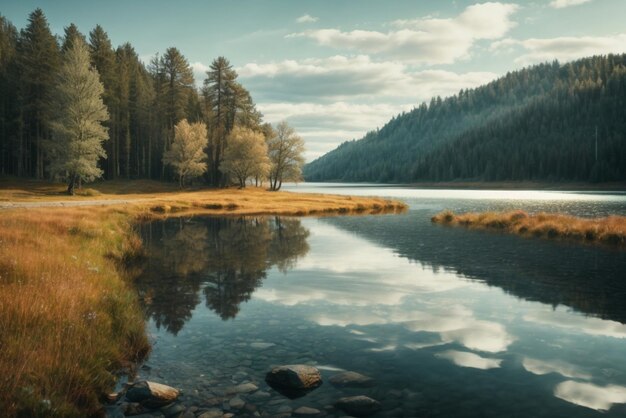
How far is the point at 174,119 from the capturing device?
84188 mm

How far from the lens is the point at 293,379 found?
8.69 meters

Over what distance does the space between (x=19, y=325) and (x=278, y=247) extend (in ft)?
68.2

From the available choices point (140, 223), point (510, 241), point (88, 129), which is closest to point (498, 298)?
point (510, 241)

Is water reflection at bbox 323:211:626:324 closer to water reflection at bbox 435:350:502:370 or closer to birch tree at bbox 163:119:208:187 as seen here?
water reflection at bbox 435:350:502:370

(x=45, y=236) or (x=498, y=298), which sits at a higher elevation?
(x=45, y=236)

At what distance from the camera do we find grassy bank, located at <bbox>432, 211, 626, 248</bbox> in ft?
101

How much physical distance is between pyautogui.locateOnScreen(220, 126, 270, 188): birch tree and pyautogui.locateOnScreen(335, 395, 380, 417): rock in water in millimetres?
74519

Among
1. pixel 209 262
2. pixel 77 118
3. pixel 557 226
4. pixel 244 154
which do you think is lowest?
pixel 209 262

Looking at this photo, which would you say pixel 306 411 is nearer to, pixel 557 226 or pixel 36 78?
pixel 557 226

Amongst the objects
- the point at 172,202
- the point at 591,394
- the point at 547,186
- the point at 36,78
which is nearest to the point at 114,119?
the point at 36,78

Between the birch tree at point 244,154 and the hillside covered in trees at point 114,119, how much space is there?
0.67 ft

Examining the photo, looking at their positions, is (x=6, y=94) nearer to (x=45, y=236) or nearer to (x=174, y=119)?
(x=174, y=119)

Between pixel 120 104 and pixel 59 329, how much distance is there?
262 feet

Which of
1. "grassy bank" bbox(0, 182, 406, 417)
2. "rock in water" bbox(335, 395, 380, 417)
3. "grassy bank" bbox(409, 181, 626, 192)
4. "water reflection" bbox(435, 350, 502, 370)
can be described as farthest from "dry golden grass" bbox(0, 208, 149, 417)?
"grassy bank" bbox(409, 181, 626, 192)
